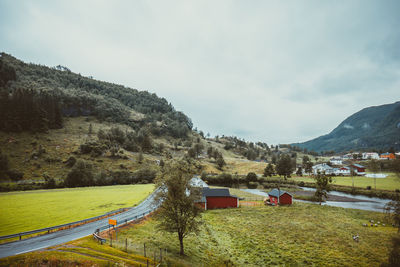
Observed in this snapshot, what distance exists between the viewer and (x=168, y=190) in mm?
23031

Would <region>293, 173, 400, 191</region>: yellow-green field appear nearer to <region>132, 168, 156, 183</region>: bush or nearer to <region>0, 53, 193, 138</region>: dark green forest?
<region>132, 168, 156, 183</region>: bush

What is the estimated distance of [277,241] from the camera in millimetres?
27891

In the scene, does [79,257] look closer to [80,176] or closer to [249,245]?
[249,245]

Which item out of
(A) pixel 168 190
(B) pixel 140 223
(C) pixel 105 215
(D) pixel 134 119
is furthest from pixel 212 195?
(D) pixel 134 119

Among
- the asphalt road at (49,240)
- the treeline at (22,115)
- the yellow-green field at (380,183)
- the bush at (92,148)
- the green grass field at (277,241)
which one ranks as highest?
the treeline at (22,115)

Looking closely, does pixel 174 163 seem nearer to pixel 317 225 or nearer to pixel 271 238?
pixel 271 238

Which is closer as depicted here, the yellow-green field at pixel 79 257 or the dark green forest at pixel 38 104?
the yellow-green field at pixel 79 257

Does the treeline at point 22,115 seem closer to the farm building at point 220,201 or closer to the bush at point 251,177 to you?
the farm building at point 220,201

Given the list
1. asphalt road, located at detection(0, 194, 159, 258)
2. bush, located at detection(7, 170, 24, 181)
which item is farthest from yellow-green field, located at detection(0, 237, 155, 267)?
bush, located at detection(7, 170, 24, 181)

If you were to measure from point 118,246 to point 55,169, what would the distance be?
72.6 m

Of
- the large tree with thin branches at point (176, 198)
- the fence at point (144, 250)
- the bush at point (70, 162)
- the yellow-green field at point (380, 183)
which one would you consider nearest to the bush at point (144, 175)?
the bush at point (70, 162)

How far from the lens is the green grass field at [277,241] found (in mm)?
22438

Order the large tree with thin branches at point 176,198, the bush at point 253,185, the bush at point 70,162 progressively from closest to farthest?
the large tree with thin branches at point 176,198 → the bush at point 70,162 → the bush at point 253,185

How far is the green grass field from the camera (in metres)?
22.4
